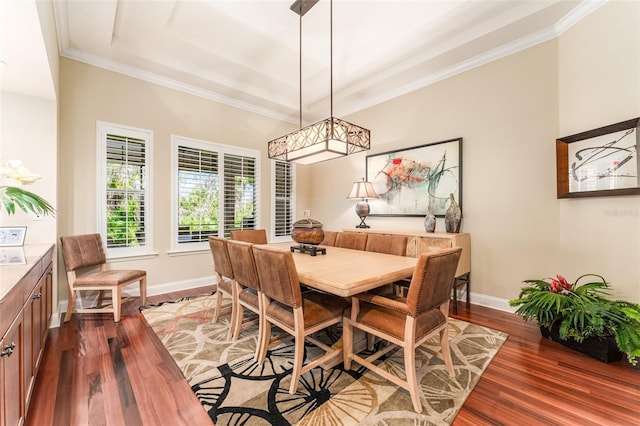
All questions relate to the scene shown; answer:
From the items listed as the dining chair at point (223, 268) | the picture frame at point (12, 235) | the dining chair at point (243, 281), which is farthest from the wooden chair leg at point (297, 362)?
the picture frame at point (12, 235)

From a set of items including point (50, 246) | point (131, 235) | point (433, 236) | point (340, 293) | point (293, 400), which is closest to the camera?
point (340, 293)

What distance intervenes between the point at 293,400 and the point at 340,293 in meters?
0.80

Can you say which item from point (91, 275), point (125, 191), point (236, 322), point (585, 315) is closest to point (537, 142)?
point (585, 315)

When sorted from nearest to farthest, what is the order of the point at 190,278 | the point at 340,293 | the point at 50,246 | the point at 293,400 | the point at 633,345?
the point at 340,293 → the point at 293,400 → the point at 633,345 → the point at 50,246 → the point at 190,278

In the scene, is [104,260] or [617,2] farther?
[104,260]

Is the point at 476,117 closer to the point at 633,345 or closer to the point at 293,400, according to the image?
the point at 633,345

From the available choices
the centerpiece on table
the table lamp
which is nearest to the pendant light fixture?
the table lamp

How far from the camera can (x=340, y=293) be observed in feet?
5.12

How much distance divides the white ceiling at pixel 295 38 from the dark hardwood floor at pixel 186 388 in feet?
10.3

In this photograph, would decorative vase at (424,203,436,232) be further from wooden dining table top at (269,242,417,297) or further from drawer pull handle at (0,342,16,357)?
drawer pull handle at (0,342,16,357)

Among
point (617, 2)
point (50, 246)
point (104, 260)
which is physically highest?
point (617, 2)

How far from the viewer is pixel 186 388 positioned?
1824mm

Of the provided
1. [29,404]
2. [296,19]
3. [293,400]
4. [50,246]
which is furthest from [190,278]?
[296,19]

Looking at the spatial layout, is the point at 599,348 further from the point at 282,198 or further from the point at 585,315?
the point at 282,198
